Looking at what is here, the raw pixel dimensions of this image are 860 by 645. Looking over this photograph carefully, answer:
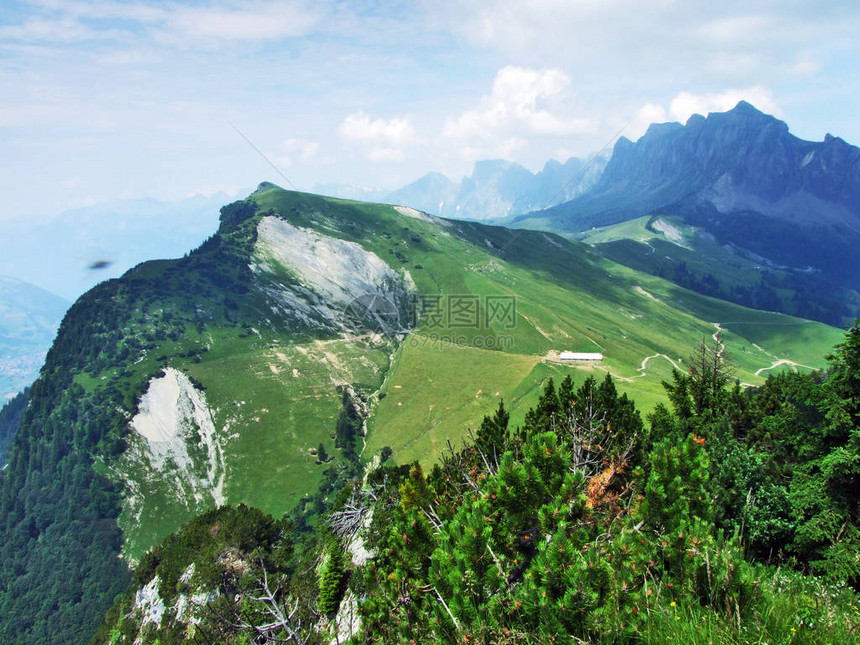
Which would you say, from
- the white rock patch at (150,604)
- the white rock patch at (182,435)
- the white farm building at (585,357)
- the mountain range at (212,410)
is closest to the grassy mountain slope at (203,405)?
the white rock patch at (182,435)

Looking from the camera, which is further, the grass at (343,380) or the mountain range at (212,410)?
the grass at (343,380)

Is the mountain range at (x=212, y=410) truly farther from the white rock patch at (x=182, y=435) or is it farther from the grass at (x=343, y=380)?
the grass at (x=343, y=380)

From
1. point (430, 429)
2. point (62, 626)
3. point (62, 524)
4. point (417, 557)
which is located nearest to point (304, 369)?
point (430, 429)

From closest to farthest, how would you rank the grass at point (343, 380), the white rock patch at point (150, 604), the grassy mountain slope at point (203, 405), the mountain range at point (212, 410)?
the white rock patch at point (150, 604), the mountain range at point (212, 410), the grassy mountain slope at point (203, 405), the grass at point (343, 380)

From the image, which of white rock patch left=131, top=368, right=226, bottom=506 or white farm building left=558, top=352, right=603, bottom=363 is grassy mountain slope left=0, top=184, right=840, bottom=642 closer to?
white rock patch left=131, top=368, right=226, bottom=506

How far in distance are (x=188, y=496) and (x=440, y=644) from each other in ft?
470

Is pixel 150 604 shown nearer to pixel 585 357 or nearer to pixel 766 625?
pixel 766 625

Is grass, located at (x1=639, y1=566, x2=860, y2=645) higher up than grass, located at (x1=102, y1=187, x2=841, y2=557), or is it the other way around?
grass, located at (x1=639, y1=566, x2=860, y2=645)

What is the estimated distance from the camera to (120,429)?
142875 mm

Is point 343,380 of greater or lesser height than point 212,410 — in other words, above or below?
above

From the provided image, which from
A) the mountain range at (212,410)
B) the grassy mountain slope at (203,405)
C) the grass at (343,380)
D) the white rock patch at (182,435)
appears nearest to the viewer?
the mountain range at (212,410)

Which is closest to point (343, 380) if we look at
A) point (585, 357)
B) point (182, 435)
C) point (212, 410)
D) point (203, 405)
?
point (212, 410)

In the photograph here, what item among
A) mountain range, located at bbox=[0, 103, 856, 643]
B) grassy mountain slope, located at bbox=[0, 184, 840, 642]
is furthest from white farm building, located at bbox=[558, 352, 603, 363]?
grassy mountain slope, located at bbox=[0, 184, 840, 642]

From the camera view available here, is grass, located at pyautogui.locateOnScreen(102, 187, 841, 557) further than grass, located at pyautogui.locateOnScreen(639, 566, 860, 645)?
Yes
